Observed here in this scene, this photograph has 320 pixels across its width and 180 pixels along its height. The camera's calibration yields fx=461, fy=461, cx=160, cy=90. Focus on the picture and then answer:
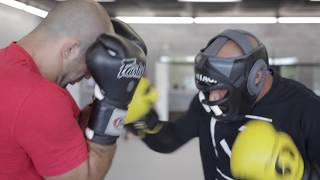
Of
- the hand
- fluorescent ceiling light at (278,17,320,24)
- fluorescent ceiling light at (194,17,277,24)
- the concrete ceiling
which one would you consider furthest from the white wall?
the hand

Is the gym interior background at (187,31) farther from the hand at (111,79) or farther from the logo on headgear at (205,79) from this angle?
the hand at (111,79)

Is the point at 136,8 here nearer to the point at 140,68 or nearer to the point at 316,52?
the point at 316,52

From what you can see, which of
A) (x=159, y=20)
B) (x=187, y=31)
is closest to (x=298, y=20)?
(x=187, y=31)

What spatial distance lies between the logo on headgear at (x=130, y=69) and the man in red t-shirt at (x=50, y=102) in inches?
4.4

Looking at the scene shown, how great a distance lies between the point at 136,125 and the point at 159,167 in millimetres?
3191

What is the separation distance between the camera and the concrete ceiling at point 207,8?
30.1 feet

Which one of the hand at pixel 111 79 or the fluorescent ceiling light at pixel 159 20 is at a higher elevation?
the hand at pixel 111 79

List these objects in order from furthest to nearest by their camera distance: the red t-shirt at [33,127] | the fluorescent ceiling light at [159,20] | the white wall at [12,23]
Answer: the fluorescent ceiling light at [159,20], the white wall at [12,23], the red t-shirt at [33,127]

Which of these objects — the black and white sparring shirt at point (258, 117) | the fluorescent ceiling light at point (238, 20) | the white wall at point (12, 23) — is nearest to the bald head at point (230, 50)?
the black and white sparring shirt at point (258, 117)

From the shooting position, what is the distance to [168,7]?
9.74 m

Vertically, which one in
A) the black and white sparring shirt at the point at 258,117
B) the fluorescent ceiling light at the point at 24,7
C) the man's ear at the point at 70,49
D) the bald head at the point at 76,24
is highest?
the bald head at the point at 76,24

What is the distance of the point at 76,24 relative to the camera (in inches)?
45.5

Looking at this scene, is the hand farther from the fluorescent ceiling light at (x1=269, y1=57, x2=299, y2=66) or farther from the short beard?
the fluorescent ceiling light at (x1=269, y1=57, x2=299, y2=66)

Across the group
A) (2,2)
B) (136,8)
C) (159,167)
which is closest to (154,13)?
(136,8)
